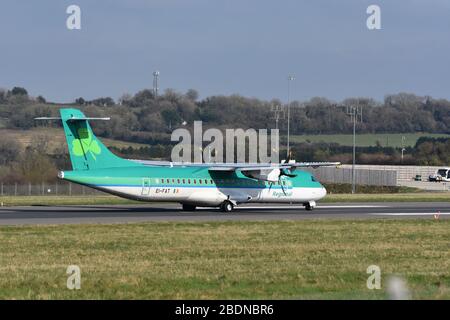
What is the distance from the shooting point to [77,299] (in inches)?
651

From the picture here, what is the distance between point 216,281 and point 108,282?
231 centimetres

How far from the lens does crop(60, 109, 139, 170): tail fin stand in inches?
1699

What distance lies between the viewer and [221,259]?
23297mm

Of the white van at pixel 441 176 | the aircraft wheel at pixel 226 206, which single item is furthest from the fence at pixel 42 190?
the white van at pixel 441 176

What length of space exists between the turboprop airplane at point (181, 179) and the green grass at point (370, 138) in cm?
5789

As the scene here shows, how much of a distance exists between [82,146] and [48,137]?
6054cm

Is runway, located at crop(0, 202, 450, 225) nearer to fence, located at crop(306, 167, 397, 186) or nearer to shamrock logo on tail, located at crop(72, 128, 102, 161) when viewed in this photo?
shamrock logo on tail, located at crop(72, 128, 102, 161)

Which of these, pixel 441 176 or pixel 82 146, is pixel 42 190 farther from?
pixel 441 176

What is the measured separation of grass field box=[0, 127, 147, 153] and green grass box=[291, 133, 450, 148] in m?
21.4

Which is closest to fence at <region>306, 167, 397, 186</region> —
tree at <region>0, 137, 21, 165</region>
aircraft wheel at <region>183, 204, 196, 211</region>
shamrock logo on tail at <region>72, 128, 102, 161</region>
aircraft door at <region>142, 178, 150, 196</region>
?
tree at <region>0, 137, 21, 165</region>

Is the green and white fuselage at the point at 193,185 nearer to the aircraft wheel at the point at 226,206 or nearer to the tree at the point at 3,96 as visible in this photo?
the aircraft wheel at the point at 226,206

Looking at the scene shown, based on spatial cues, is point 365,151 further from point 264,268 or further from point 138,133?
point 264,268
